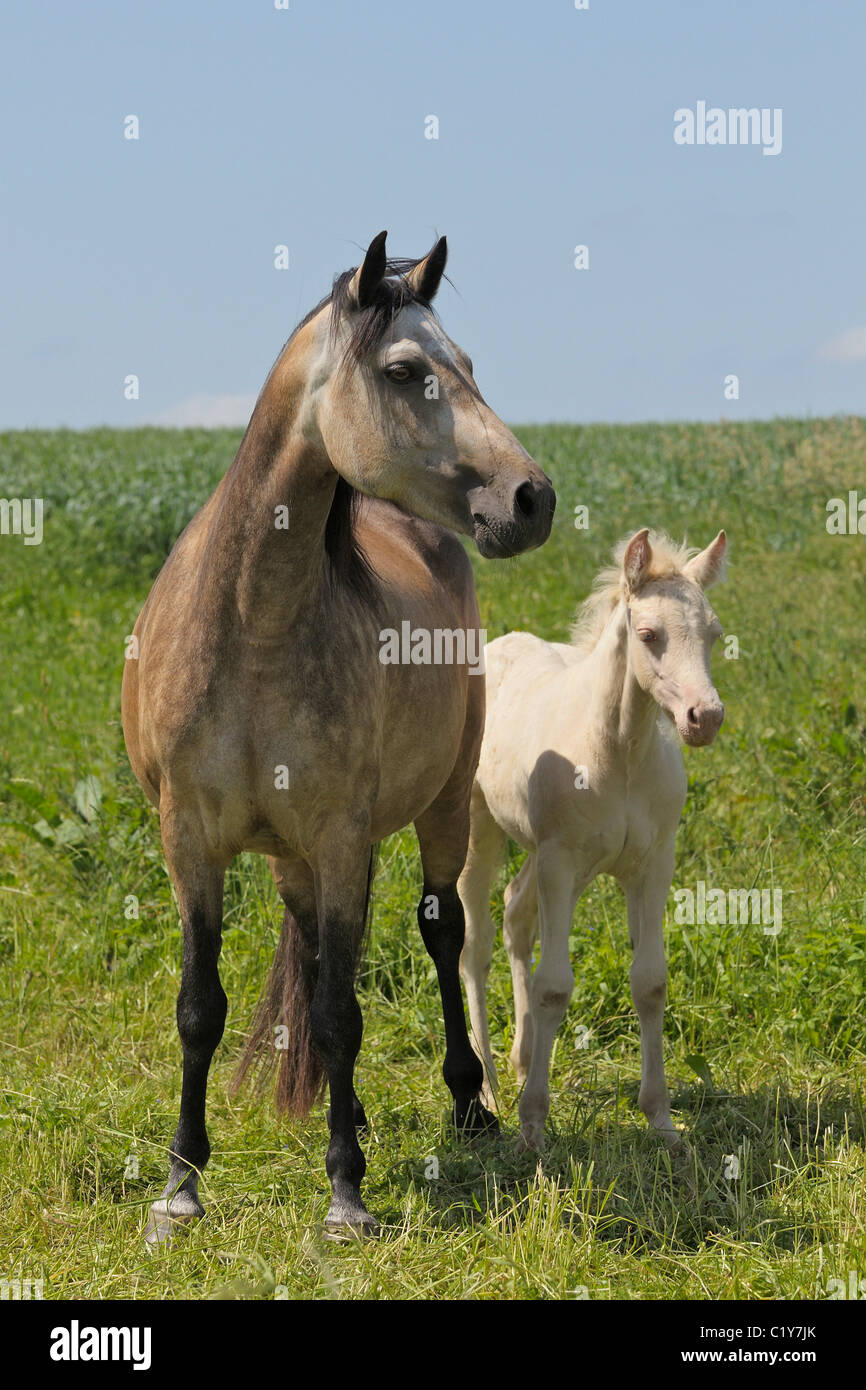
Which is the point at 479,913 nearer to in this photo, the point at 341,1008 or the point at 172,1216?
the point at 341,1008

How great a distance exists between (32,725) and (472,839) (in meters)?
4.84

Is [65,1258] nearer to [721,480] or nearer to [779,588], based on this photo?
[779,588]

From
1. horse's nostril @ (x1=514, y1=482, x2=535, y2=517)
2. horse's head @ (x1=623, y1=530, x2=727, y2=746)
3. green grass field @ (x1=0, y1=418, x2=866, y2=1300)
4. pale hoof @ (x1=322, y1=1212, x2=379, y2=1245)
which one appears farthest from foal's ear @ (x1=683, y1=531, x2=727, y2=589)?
pale hoof @ (x1=322, y1=1212, x2=379, y2=1245)

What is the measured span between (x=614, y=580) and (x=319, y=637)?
4.44ft

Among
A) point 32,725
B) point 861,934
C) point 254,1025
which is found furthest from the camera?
point 32,725

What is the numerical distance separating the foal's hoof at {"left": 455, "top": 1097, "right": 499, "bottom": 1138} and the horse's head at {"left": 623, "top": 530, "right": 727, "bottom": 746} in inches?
66.4

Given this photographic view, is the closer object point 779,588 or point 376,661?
point 376,661

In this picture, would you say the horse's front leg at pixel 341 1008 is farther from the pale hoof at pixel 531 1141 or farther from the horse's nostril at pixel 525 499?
the horse's nostril at pixel 525 499

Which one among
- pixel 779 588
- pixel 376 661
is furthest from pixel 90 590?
pixel 376 661

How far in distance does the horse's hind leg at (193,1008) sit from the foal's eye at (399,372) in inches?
58.4

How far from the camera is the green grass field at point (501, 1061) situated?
3.77 meters

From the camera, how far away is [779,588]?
500 inches

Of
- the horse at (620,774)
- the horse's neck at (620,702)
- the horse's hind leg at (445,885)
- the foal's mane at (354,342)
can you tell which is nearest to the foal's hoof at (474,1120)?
the horse at (620,774)

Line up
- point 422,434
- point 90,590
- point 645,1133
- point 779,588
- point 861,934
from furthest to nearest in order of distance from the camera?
point 90,590 → point 779,588 → point 861,934 → point 645,1133 → point 422,434
